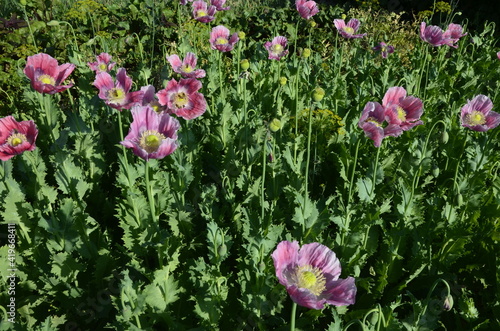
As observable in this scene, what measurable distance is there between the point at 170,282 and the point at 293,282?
65 centimetres

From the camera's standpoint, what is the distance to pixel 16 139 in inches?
70.9

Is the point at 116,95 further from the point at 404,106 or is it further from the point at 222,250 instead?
the point at 404,106

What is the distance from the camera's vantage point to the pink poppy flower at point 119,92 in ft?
6.66

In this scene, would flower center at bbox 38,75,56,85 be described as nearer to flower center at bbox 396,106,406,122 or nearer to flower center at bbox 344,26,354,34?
flower center at bbox 396,106,406,122

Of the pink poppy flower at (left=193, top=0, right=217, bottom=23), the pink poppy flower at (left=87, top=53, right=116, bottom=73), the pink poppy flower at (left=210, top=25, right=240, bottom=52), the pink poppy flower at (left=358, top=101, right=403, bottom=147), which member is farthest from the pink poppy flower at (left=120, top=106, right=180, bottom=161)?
the pink poppy flower at (left=193, top=0, right=217, bottom=23)

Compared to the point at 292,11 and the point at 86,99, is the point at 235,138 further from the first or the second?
the point at 292,11

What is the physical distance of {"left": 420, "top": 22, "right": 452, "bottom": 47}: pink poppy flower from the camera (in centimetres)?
297

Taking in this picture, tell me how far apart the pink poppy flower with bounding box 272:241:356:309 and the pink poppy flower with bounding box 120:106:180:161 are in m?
0.64

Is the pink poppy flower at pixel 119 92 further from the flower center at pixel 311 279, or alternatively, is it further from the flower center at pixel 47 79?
the flower center at pixel 311 279

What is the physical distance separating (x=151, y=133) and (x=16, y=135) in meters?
0.59

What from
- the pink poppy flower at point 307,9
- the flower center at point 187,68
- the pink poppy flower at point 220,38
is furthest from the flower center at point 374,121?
the pink poppy flower at point 307,9

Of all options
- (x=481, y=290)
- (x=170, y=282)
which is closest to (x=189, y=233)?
(x=170, y=282)

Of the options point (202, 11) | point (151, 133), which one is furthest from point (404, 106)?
point (202, 11)

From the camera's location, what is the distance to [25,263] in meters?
2.08
